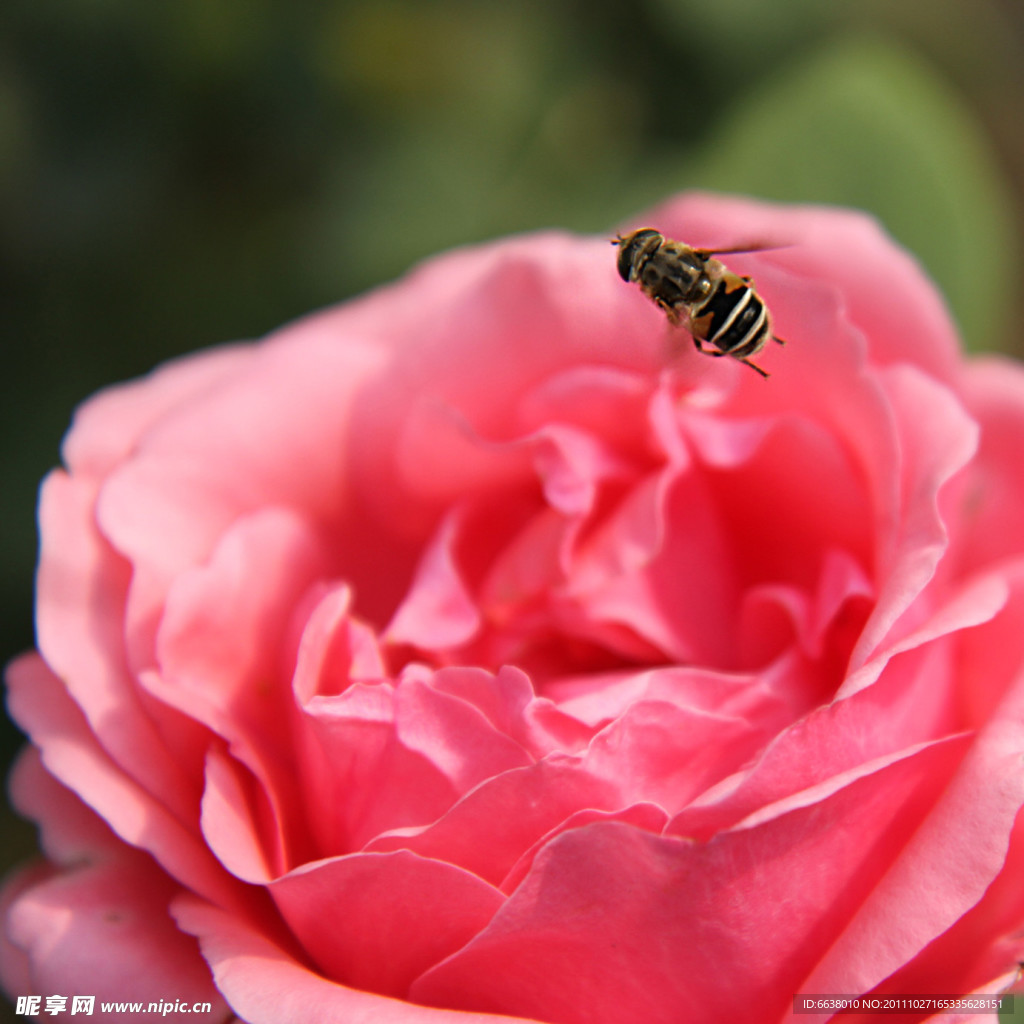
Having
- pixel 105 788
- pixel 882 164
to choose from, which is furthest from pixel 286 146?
pixel 105 788

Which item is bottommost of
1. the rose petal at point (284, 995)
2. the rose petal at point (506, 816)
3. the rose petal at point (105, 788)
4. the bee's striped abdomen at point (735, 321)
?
the rose petal at point (284, 995)

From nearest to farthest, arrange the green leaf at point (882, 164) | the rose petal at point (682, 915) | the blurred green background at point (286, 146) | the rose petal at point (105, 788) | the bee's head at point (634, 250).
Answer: the rose petal at point (682, 915) → the rose petal at point (105, 788) → the bee's head at point (634, 250) → the green leaf at point (882, 164) → the blurred green background at point (286, 146)

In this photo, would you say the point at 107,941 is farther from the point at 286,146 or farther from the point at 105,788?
the point at 286,146

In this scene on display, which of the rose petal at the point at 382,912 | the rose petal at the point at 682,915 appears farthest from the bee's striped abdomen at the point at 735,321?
the rose petal at the point at 382,912

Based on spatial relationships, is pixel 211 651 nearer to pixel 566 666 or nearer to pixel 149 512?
pixel 149 512

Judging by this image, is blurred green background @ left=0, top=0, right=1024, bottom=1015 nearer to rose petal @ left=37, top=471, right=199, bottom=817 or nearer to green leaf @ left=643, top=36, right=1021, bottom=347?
green leaf @ left=643, top=36, right=1021, bottom=347

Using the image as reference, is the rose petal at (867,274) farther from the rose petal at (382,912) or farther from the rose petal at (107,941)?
the rose petal at (107,941)
